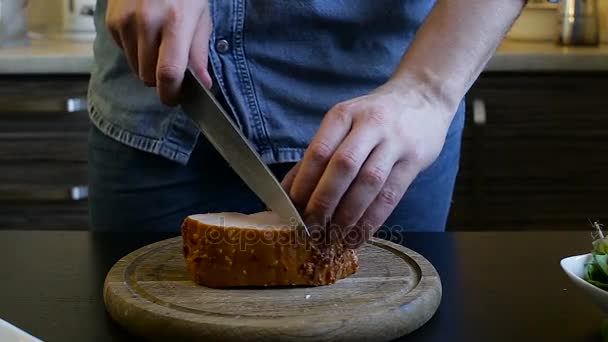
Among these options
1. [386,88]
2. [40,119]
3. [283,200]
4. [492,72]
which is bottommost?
[40,119]

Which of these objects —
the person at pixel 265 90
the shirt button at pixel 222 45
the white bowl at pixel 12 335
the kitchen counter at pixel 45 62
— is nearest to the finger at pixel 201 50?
the person at pixel 265 90

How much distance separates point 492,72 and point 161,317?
1276mm

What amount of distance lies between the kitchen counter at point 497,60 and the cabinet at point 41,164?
4 cm

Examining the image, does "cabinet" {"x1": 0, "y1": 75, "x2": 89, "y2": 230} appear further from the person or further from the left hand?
the left hand

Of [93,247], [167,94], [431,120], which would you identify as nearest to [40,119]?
[93,247]

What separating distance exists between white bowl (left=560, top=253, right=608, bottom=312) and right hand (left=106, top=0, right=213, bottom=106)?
0.41m

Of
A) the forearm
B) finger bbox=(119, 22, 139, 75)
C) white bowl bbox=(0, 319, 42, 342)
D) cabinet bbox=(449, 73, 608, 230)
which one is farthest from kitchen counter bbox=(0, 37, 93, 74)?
white bowl bbox=(0, 319, 42, 342)

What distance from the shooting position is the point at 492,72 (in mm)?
1885

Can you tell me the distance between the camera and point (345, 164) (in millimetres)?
803

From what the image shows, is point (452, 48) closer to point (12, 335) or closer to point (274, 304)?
point (274, 304)

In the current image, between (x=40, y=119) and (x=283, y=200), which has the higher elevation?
(x=283, y=200)

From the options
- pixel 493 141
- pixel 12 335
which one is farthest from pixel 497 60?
pixel 12 335

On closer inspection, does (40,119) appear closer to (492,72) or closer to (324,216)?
(492,72)

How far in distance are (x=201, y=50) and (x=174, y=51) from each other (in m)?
0.08
